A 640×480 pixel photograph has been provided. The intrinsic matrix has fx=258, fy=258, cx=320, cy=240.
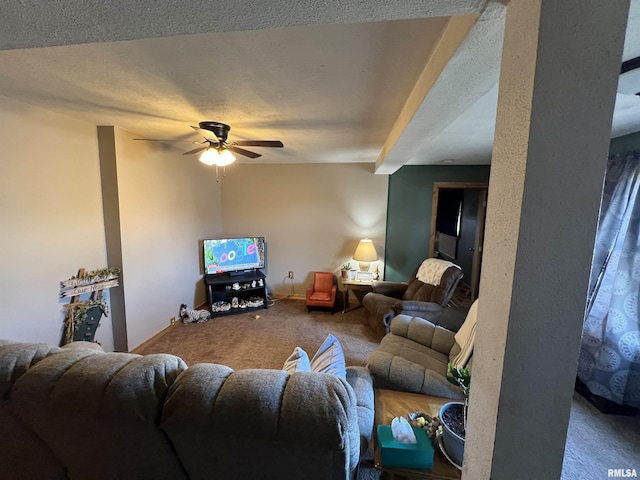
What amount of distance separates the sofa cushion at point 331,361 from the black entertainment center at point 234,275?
2442 mm

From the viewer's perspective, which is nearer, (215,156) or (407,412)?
(407,412)

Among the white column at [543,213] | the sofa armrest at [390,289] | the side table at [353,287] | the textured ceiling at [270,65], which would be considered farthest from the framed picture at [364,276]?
the white column at [543,213]

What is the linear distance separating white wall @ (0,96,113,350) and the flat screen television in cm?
148

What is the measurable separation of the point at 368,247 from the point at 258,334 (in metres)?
2.00

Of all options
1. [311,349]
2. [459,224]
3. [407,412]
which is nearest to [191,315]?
[311,349]

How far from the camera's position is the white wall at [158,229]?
2713mm

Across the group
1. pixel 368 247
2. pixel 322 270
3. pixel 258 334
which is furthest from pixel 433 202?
pixel 258 334

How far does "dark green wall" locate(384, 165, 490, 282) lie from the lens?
13.4ft

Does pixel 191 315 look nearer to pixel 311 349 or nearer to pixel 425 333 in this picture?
pixel 311 349

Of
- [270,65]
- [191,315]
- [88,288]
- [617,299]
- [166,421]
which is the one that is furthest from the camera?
[191,315]

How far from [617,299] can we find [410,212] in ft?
8.19

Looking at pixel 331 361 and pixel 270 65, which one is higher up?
pixel 270 65

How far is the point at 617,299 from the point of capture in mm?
1982

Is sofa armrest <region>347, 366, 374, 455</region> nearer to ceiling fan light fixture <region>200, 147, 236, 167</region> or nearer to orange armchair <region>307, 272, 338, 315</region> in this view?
ceiling fan light fixture <region>200, 147, 236, 167</region>
